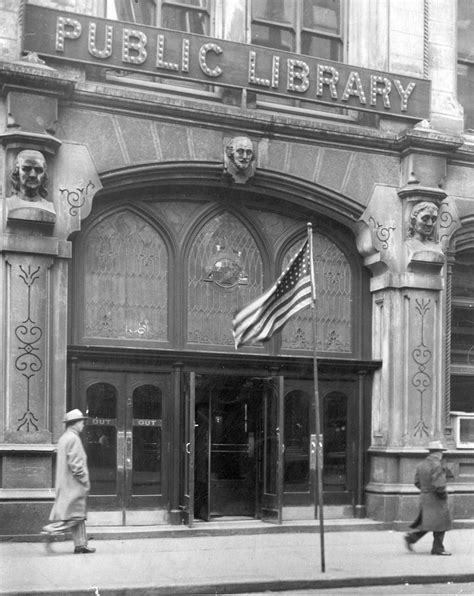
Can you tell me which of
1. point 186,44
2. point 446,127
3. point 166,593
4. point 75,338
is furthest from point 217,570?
point 446,127

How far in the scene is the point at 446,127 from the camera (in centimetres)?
1706

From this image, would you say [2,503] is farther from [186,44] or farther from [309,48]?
[309,48]

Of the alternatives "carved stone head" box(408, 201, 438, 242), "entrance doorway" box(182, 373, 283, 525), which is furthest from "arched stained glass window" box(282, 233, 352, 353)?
"carved stone head" box(408, 201, 438, 242)

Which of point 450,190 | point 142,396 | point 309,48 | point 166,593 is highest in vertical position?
point 309,48

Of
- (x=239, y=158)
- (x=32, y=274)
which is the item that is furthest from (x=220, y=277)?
(x=32, y=274)

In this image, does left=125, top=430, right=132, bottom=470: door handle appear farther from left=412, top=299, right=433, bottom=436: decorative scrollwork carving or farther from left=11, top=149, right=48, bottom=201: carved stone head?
left=412, top=299, right=433, bottom=436: decorative scrollwork carving

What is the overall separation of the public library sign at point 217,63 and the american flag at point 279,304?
3.91 m

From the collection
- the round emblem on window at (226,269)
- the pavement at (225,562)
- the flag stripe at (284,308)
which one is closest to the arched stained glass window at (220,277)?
the round emblem on window at (226,269)

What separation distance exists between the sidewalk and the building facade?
3.61 ft

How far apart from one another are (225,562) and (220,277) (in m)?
4.98

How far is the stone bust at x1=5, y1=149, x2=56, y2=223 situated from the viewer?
13859mm

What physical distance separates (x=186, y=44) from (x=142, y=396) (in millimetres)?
5152

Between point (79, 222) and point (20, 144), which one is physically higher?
point (20, 144)

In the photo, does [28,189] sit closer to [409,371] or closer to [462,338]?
[409,371]
